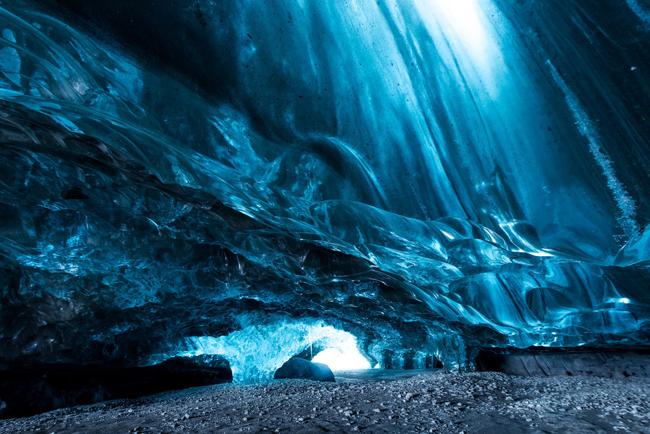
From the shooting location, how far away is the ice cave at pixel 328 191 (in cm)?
430

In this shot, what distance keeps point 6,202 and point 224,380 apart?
4.93 metres

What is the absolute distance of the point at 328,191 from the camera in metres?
5.71

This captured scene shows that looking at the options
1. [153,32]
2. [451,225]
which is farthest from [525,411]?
[153,32]

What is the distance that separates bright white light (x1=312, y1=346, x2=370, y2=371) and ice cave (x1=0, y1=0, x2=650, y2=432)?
13.4 feet

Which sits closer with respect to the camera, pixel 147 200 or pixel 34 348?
pixel 147 200

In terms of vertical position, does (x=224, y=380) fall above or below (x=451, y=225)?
below

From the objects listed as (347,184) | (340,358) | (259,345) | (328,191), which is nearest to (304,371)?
(259,345)

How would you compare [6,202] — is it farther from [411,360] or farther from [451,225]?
[411,360]

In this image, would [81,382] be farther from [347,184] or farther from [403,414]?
[347,184]

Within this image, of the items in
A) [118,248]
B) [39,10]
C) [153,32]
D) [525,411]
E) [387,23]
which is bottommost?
[525,411]

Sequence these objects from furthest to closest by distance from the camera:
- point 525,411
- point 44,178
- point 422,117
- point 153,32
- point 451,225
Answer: point 422,117
point 451,225
point 153,32
point 44,178
point 525,411

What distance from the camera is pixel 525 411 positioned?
2.67 meters

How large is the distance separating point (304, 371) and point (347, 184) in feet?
12.4

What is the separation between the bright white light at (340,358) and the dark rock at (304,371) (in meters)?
4.38
